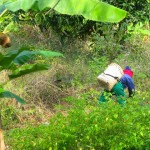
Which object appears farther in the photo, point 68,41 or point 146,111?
point 68,41

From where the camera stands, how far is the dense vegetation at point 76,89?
3639 millimetres

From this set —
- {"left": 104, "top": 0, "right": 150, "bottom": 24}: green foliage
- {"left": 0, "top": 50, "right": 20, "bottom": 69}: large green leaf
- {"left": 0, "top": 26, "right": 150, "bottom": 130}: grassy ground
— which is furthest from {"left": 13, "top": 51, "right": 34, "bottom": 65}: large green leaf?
{"left": 104, "top": 0, "right": 150, "bottom": 24}: green foliage

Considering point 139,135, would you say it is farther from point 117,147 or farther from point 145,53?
point 145,53

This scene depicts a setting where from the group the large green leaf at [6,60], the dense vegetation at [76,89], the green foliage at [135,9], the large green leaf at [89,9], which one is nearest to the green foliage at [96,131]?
the dense vegetation at [76,89]

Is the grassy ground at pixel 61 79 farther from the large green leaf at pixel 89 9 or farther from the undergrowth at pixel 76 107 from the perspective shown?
the large green leaf at pixel 89 9

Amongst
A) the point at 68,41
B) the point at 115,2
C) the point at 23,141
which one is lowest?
the point at 68,41

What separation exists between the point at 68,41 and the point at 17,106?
2761 mm

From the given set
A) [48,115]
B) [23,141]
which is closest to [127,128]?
[23,141]

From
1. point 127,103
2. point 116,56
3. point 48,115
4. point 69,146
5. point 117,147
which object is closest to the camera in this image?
point 117,147

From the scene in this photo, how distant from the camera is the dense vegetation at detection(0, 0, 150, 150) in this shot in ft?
11.9

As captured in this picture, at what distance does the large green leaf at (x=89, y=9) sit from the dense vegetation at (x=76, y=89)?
83 cm

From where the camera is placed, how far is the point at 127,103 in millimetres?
3979

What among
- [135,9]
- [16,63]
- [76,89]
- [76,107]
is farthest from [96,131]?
[135,9]

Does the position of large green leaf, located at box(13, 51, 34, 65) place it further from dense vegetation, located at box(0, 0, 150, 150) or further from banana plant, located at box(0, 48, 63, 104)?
dense vegetation, located at box(0, 0, 150, 150)
